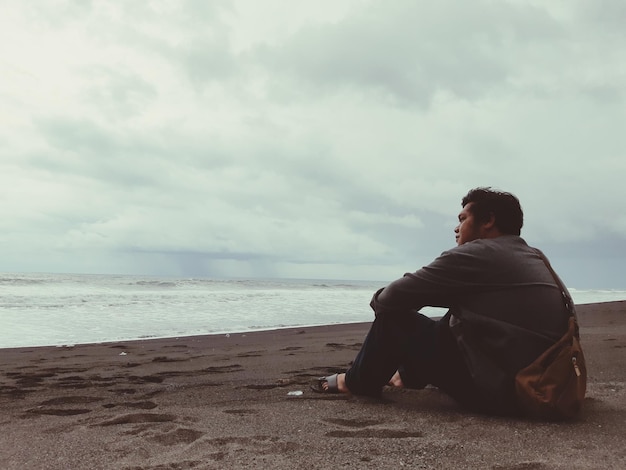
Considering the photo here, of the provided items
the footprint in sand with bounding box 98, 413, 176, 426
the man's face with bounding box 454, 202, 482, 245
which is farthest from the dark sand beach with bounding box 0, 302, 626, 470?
the man's face with bounding box 454, 202, 482, 245

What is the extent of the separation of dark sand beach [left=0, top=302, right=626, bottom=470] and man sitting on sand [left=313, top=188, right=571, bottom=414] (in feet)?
0.72

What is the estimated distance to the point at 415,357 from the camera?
2.95 meters

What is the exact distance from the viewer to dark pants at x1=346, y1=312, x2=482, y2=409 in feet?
9.22

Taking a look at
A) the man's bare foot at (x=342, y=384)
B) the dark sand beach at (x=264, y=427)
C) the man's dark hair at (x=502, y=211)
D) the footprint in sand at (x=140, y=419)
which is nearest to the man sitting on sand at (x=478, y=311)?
the man's dark hair at (x=502, y=211)

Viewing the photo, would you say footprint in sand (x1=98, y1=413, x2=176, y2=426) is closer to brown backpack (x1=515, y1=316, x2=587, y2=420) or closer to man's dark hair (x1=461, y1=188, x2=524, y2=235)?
brown backpack (x1=515, y1=316, x2=587, y2=420)

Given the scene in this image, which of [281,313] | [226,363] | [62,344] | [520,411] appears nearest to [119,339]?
[62,344]

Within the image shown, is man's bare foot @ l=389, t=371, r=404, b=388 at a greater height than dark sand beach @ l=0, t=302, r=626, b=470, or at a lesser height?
greater

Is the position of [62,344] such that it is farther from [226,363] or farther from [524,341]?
[524,341]

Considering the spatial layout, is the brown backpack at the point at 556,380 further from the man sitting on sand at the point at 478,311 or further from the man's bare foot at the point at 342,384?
the man's bare foot at the point at 342,384

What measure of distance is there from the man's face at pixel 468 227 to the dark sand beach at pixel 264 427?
0.96 m

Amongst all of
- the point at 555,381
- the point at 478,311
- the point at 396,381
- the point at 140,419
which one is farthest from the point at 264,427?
the point at 555,381

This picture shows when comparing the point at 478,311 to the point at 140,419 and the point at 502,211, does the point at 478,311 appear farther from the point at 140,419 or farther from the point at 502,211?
Result: the point at 140,419

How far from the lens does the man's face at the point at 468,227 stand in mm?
2861

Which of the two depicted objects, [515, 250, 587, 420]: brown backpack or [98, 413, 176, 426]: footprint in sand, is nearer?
[515, 250, 587, 420]: brown backpack
